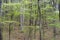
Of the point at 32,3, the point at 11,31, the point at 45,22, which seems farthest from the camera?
the point at 11,31

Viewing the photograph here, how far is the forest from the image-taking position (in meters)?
5.43

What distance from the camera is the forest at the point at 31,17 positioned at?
214 inches

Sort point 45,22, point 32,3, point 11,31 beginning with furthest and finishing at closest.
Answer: point 11,31
point 45,22
point 32,3

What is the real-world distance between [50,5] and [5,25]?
4.97ft

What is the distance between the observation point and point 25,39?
6.15 m

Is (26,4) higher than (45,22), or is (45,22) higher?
(26,4)

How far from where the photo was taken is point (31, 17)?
18.5 ft

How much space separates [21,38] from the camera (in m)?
6.54

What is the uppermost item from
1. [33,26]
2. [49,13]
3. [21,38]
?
[49,13]

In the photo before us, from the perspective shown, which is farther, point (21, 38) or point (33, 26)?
point (21, 38)

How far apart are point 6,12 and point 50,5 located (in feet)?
4.24

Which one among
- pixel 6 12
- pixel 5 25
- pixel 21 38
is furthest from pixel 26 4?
pixel 21 38

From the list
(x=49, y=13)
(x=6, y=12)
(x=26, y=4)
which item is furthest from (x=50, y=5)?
(x=6, y=12)

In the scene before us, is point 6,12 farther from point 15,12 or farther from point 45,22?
point 45,22
